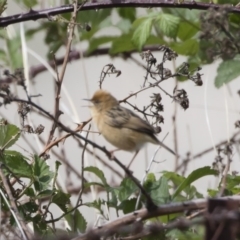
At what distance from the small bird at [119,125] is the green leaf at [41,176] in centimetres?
125

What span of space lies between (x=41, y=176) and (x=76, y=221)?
0.31 m

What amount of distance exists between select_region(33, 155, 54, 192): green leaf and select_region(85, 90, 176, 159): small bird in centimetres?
125

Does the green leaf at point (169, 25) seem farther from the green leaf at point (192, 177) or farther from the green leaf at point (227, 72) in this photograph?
the green leaf at point (192, 177)

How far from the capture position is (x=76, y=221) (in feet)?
9.64

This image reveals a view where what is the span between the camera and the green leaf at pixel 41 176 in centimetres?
274

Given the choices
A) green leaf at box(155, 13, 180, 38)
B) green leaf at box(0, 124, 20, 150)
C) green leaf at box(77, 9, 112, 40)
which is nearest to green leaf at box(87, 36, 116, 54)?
green leaf at box(77, 9, 112, 40)

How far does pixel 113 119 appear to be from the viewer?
416cm

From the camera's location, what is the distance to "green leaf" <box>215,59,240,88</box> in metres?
3.72

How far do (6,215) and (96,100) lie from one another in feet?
4.73

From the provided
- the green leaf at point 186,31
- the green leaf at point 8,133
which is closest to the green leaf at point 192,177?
the green leaf at point 8,133

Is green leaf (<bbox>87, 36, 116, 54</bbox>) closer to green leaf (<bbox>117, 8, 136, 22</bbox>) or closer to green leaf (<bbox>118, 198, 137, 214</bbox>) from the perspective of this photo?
green leaf (<bbox>117, 8, 136, 22</bbox>)

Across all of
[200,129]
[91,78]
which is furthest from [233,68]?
[91,78]

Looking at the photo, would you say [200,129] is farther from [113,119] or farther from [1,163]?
[1,163]

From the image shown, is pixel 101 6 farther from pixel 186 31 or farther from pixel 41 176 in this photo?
pixel 186 31
